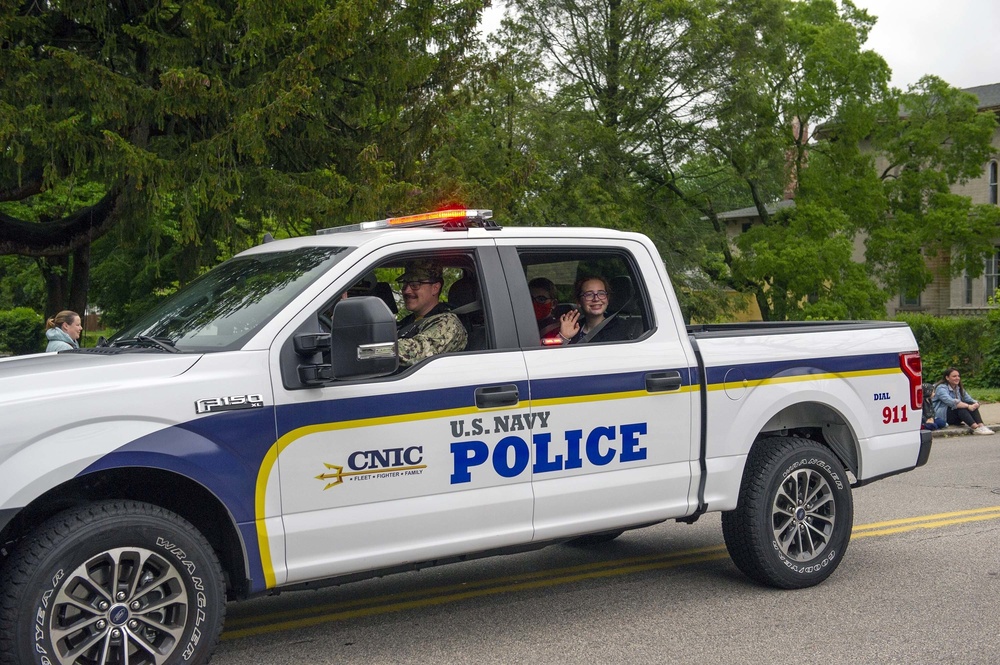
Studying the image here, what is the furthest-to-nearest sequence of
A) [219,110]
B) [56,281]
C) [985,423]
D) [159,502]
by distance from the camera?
[56,281]
[985,423]
[219,110]
[159,502]

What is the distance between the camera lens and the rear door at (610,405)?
17.4 feet

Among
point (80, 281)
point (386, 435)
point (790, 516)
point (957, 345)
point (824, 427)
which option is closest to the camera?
point (386, 435)

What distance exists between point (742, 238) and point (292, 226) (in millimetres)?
19287

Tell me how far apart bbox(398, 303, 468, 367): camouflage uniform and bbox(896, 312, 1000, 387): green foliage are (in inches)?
912

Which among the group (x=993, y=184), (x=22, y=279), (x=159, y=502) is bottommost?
(x=159, y=502)

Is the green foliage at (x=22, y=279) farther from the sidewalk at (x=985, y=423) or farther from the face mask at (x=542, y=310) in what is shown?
the face mask at (x=542, y=310)

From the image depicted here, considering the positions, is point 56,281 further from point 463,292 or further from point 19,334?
point 463,292

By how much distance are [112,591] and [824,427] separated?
4.33 meters

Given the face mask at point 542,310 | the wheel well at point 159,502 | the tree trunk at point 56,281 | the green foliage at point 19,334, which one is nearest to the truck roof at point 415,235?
the face mask at point 542,310

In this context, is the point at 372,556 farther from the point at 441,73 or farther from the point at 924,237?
the point at 924,237

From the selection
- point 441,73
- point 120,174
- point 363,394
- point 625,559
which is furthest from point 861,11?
point 363,394

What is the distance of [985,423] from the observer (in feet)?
57.3

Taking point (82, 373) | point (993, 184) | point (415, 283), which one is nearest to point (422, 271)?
point (415, 283)

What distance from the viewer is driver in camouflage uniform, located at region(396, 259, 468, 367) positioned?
5.24 metres
